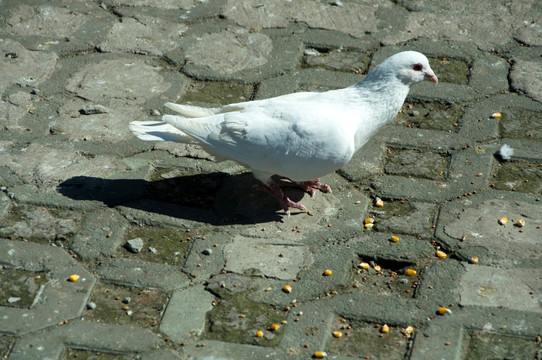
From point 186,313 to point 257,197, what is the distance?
110 centimetres

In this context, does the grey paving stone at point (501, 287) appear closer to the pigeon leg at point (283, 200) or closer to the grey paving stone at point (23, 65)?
the pigeon leg at point (283, 200)

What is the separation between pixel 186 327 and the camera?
334cm

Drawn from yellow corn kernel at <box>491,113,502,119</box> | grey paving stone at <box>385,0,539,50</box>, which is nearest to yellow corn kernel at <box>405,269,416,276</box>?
yellow corn kernel at <box>491,113,502,119</box>

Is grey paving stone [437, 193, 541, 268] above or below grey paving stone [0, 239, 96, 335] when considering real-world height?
above

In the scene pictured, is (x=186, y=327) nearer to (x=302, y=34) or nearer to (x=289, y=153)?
(x=289, y=153)

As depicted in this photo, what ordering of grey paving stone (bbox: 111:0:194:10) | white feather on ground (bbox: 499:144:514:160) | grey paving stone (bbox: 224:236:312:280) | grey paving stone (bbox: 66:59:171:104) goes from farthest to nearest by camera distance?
grey paving stone (bbox: 111:0:194:10) < grey paving stone (bbox: 66:59:171:104) < white feather on ground (bbox: 499:144:514:160) < grey paving stone (bbox: 224:236:312:280)

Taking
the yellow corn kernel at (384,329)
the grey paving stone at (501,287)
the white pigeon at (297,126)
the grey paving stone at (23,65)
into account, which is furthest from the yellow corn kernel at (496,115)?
the grey paving stone at (23,65)

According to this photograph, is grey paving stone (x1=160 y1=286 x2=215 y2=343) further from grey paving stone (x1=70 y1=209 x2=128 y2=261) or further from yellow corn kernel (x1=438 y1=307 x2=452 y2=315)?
yellow corn kernel (x1=438 y1=307 x2=452 y2=315)

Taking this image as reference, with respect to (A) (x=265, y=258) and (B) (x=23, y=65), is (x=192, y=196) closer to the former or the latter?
(A) (x=265, y=258)

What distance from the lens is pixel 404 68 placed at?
160 inches

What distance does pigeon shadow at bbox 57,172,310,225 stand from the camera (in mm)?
4133

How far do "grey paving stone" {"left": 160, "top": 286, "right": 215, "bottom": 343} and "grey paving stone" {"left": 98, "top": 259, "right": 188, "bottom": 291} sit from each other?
9cm

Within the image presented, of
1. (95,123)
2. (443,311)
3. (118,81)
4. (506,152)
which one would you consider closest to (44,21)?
(118,81)

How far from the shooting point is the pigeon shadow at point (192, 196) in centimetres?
413
